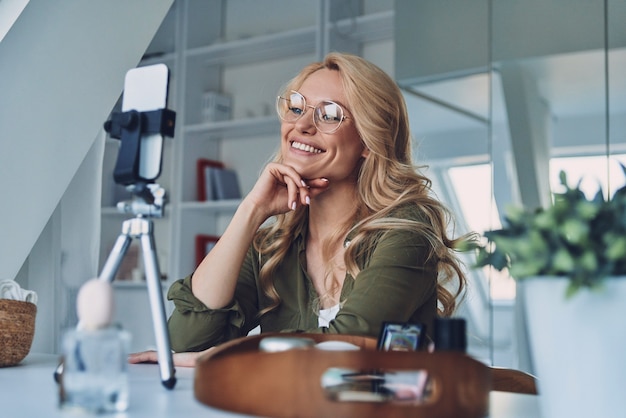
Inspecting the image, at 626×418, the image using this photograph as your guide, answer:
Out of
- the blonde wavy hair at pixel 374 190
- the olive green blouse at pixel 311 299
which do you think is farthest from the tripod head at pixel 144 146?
the blonde wavy hair at pixel 374 190

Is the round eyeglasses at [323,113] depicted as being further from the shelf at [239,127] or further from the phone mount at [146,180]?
the shelf at [239,127]

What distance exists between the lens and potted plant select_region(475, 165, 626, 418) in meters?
0.67

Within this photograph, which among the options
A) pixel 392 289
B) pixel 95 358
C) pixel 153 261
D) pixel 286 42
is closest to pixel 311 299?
pixel 392 289

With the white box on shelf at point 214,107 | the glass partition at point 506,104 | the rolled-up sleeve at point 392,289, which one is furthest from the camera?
the white box on shelf at point 214,107

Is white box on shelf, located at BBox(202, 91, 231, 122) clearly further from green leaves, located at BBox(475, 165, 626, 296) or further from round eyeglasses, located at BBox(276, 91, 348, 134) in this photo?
green leaves, located at BBox(475, 165, 626, 296)

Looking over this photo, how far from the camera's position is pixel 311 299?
1764mm

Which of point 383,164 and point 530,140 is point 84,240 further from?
point 530,140

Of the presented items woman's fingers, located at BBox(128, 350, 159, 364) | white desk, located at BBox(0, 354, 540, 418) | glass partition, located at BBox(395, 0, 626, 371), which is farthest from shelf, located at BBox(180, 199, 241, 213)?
white desk, located at BBox(0, 354, 540, 418)

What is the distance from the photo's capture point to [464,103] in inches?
138

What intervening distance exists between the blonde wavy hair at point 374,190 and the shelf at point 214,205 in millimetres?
2644

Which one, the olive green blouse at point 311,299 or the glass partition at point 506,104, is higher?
the glass partition at point 506,104

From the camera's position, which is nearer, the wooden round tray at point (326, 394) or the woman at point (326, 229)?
the wooden round tray at point (326, 394)

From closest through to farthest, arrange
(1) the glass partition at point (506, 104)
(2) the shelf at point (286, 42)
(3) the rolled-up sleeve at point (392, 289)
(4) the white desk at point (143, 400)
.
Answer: (4) the white desk at point (143, 400), (3) the rolled-up sleeve at point (392, 289), (1) the glass partition at point (506, 104), (2) the shelf at point (286, 42)

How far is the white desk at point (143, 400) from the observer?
2.55ft
